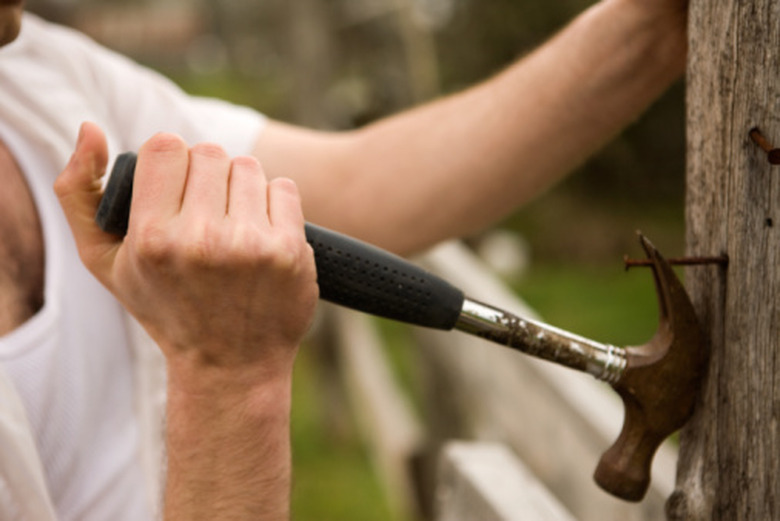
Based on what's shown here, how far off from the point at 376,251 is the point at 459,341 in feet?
4.27

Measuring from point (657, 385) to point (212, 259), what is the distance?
53 centimetres

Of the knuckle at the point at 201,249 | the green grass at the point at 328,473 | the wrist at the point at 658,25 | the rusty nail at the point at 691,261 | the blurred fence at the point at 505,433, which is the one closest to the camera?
the knuckle at the point at 201,249

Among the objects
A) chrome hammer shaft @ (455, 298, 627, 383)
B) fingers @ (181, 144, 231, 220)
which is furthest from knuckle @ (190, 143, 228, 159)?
chrome hammer shaft @ (455, 298, 627, 383)

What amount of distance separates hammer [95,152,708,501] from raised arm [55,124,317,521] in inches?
3.5

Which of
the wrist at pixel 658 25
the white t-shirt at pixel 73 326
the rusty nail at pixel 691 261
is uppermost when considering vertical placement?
the wrist at pixel 658 25

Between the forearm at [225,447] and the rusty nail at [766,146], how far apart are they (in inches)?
21.4

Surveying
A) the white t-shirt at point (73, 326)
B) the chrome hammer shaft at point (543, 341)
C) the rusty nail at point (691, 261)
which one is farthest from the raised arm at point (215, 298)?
the white t-shirt at point (73, 326)

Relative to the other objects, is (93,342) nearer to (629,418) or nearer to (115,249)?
(115,249)

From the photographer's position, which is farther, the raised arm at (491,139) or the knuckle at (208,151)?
the raised arm at (491,139)

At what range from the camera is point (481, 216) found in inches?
60.8

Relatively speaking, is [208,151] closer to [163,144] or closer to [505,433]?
[163,144]

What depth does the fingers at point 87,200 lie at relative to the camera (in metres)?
0.98

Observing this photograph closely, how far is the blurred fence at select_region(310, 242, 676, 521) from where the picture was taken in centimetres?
133

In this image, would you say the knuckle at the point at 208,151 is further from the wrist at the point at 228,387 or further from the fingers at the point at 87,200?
the wrist at the point at 228,387
